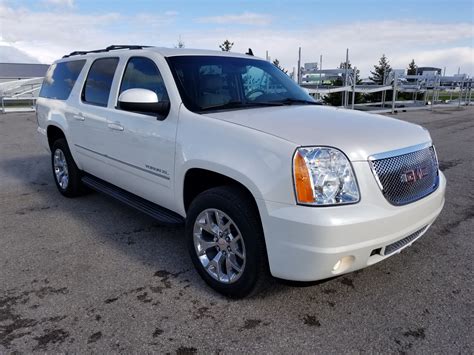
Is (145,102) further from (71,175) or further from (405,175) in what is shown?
(71,175)

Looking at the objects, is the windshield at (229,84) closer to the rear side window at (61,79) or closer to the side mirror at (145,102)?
the side mirror at (145,102)

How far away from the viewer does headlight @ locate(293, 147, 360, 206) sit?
99.0 inches

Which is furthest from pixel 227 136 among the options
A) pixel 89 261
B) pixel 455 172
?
pixel 455 172

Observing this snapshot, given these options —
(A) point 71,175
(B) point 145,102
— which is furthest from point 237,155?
(A) point 71,175

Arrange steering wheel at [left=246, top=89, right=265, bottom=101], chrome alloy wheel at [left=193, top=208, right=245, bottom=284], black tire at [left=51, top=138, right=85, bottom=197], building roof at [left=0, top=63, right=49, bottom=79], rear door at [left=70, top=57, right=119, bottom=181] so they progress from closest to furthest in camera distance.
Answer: chrome alloy wheel at [left=193, top=208, right=245, bottom=284]
steering wheel at [left=246, top=89, right=265, bottom=101]
rear door at [left=70, top=57, right=119, bottom=181]
black tire at [left=51, top=138, right=85, bottom=197]
building roof at [left=0, top=63, right=49, bottom=79]

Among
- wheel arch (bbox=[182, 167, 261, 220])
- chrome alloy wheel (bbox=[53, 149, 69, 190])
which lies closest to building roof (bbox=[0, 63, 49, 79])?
chrome alloy wheel (bbox=[53, 149, 69, 190])

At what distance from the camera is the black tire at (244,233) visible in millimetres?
2737

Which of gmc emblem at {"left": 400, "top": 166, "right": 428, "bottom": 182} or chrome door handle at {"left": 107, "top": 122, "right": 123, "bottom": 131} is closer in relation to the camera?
gmc emblem at {"left": 400, "top": 166, "right": 428, "bottom": 182}

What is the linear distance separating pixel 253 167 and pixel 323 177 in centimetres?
45

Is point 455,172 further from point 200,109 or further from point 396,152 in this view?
point 200,109

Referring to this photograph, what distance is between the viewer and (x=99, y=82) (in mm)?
4598

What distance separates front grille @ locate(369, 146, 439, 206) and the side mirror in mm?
1736

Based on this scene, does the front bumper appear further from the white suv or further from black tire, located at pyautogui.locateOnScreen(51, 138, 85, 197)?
black tire, located at pyautogui.locateOnScreen(51, 138, 85, 197)

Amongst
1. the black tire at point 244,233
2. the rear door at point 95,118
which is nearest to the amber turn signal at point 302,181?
the black tire at point 244,233
